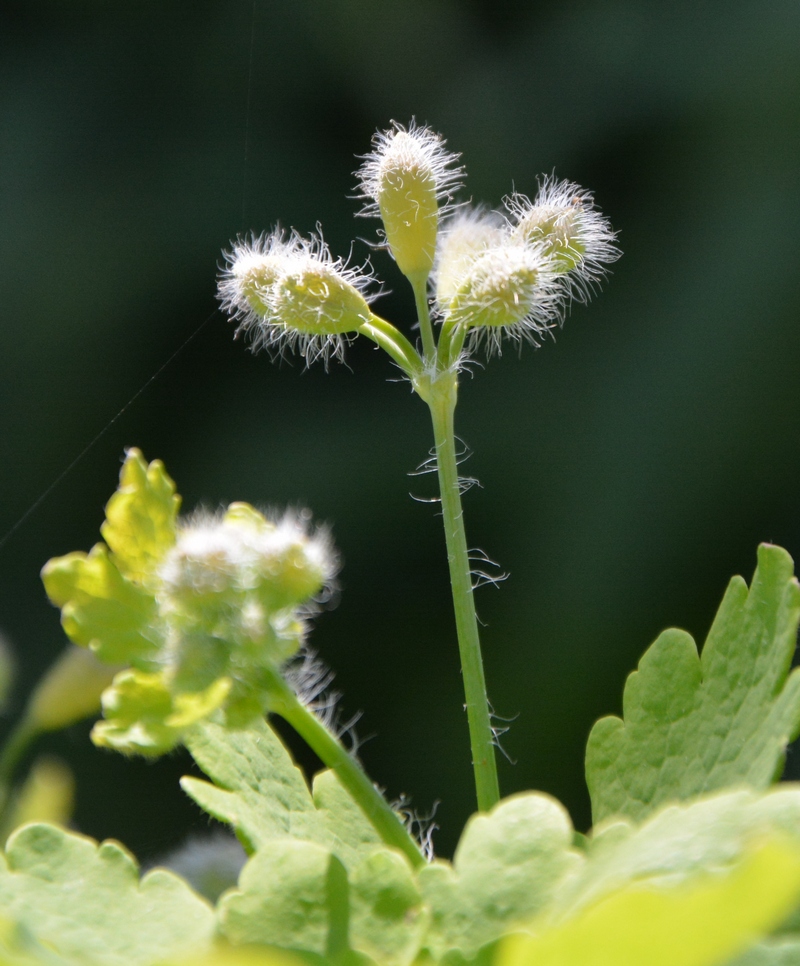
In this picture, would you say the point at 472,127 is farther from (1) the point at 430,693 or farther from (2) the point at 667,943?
(2) the point at 667,943

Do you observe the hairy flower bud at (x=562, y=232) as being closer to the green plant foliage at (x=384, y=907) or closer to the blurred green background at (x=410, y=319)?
the green plant foliage at (x=384, y=907)

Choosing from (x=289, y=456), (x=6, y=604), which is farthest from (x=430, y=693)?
(x=6, y=604)

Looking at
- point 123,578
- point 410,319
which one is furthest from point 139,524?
point 410,319

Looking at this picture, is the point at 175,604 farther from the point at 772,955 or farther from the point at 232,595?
the point at 772,955

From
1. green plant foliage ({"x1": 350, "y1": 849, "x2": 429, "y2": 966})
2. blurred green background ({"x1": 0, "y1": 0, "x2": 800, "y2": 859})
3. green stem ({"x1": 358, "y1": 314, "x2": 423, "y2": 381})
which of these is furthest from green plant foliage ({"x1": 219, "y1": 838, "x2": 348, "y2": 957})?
blurred green background ({"x1": 0, "y1": 0, "x2": 800, "y2": 859})

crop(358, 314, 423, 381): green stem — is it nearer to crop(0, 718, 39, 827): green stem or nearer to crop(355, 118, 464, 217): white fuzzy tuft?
crop(355, 118, 464, 217): white fuzzy tuft

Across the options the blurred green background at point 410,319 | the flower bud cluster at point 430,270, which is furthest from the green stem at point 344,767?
the blurred green background at point 410,319
